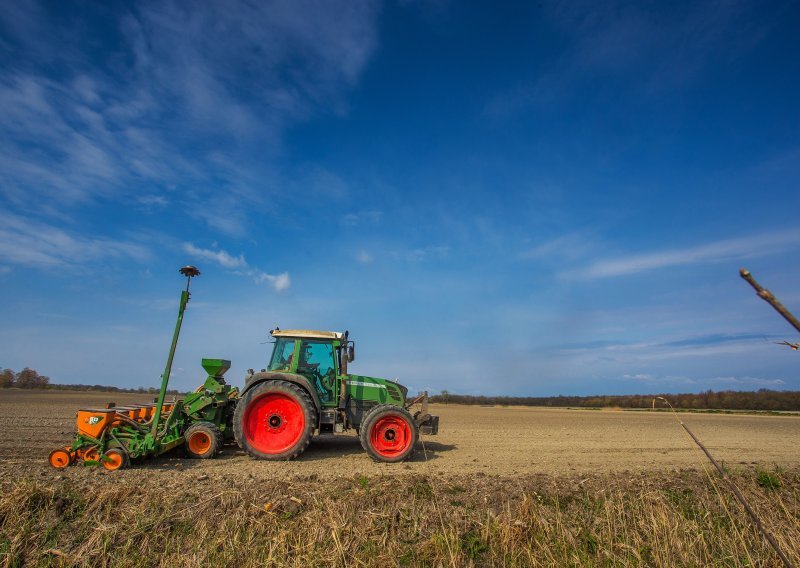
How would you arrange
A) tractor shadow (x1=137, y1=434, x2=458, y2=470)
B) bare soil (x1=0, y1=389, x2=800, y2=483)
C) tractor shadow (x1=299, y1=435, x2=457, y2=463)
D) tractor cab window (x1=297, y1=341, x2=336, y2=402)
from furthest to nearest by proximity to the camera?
1. tractor cab window (x1=297, y1=341, x2=336, y2=402)
2. tractor shadow (x1=299, y1=435, x2=457, y2=463)
3. tractor shadow (x1=137, y1=434, x2=458, y2=470)
4. bare soil (x1=0, y1=389, x2=800, y2=483)

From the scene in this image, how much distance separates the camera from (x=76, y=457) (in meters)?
8.56

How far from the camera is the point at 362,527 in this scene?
562 cm

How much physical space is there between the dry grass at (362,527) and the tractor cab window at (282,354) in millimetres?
4637

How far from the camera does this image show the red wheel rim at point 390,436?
1032cm

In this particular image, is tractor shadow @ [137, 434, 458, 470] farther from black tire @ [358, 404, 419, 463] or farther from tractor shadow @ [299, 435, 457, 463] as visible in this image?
black tire @ [358, 404, 419, 463]

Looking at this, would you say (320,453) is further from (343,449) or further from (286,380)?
(286,380)

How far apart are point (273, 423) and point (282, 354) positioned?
63.8 inches

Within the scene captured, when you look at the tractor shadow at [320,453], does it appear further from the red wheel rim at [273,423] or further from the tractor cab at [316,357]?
the tractor cab at [316,357]

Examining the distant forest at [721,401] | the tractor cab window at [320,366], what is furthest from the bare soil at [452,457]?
the distant forest at [721,401]

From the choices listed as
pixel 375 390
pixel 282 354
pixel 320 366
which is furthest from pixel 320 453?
pixel 282 354

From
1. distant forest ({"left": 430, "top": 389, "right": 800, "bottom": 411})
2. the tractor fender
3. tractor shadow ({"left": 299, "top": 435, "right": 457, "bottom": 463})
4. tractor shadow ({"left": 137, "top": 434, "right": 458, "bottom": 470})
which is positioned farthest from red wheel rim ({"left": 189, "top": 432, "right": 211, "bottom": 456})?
distant forest ({"left": 430, "top": 389, "right": 800, "bottom": 411})

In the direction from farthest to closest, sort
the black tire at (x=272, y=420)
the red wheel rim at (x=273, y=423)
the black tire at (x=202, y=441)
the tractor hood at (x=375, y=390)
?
1. the tractor hood at (x=375, y=390)
2. the red wheel rim at (x=273, y=423)
3. the black tire at (x=272, y=420)
4. the black tire at (x=202, y=441)

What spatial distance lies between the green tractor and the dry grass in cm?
350

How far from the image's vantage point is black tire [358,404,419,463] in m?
10.2
